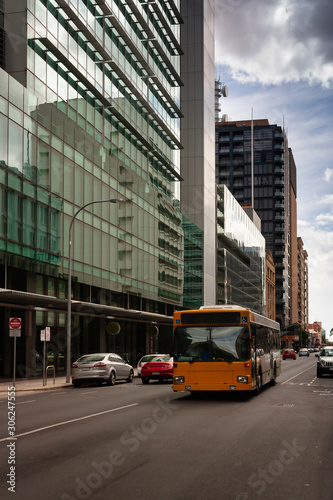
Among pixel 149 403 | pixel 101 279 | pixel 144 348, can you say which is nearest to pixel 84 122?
pixel 101 279

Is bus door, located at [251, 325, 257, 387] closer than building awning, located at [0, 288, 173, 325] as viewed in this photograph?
Yes

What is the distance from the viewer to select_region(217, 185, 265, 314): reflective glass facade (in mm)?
85875

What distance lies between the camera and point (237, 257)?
330 feet

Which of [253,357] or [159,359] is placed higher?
[253,357]

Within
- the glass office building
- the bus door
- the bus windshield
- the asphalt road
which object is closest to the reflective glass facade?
the glass office building

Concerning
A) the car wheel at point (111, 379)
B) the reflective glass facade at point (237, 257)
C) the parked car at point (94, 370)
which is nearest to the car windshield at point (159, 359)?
the parked car at point (94, 370)

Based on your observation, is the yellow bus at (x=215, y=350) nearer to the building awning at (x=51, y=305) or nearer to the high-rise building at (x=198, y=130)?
the building awning at (x=51, y=305)

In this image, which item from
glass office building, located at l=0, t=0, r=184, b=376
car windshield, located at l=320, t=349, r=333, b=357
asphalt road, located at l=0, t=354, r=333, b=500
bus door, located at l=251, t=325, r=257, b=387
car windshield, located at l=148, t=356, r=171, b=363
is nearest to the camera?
asphalt road, located at l=0, t=354, r=333, b=500

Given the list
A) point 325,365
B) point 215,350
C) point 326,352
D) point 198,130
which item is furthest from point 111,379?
point 198,130

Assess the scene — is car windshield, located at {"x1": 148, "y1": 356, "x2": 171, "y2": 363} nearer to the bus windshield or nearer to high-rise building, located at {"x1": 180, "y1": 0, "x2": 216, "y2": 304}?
the bus windshield

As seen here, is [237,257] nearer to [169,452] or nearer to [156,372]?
[156,372]

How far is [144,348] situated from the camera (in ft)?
187

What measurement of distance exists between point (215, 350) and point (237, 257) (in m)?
82.1

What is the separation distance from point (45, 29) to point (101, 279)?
51.5 ft
